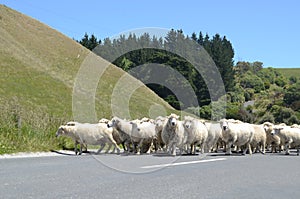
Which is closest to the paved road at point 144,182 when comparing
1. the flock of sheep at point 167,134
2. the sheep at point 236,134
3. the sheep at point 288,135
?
the flock of sheep at point 167,134

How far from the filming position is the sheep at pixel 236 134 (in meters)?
21.8

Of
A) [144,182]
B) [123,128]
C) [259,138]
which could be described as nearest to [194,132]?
[123,128]

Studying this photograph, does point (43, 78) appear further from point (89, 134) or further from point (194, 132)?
point (194, 132)

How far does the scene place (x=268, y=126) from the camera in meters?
27.3

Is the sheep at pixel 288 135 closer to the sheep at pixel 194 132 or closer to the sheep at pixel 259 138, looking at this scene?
the sheep at pixel 259 138

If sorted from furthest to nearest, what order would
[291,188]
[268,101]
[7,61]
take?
1. [268,101]
2. [7,61]
3. [291,188]

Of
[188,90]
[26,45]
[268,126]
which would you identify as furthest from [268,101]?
[268,126]

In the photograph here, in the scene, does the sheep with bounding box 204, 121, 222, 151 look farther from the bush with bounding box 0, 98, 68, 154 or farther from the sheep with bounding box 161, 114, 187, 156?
the bush with bounding box 0, 98, 68, 154

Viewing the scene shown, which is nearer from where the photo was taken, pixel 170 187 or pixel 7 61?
pixel 170 187

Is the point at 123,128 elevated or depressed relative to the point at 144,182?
elevated

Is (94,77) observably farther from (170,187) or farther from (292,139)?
(170,187)

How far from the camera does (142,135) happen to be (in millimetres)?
20734

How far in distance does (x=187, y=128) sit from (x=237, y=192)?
11401 millimetres

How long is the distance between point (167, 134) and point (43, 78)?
38212 mm
